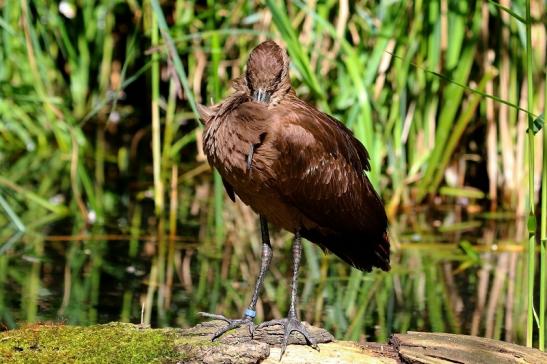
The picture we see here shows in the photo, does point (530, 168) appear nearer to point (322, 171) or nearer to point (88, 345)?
point (322, 171)

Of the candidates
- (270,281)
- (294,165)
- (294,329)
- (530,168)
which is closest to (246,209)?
(270,281)

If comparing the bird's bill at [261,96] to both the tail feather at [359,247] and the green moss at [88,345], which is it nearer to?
the tail feather at [359,247]

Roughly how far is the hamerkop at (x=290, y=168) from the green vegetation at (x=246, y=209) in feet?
2.54

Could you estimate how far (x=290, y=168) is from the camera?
4.63m

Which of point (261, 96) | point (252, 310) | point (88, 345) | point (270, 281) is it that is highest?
point (261, 96)

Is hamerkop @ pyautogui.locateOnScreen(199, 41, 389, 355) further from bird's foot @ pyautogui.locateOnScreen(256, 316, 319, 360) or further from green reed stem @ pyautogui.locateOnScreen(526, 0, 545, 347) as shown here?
green reed stem @ pyautogui.locateOnScreen(526, 0, 545, 347)

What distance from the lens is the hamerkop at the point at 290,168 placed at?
4535mm

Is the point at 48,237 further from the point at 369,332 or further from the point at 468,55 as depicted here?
the point at 468,55

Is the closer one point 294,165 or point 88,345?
point 88,345

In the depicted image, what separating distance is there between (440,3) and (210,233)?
2270 mm

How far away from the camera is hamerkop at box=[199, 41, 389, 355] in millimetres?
4535

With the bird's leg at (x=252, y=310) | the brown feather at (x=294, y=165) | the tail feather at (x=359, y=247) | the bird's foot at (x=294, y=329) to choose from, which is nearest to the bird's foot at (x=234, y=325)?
the bird's leg at (x=252, y=310)

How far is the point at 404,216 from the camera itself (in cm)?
841

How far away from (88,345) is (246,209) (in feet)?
16.3
